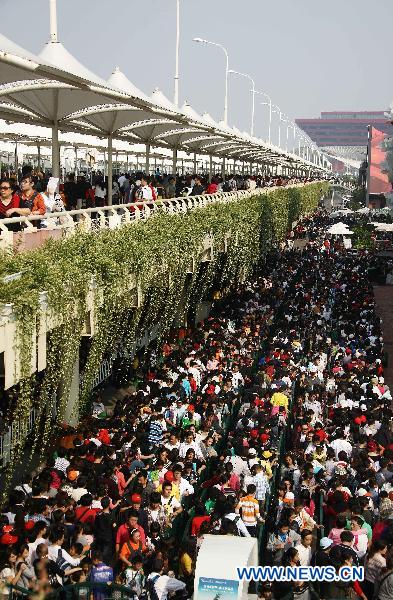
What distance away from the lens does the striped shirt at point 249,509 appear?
13.1m

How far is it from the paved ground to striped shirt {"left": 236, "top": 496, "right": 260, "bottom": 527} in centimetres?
1636

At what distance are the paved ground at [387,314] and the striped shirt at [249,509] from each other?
1636 centimetres

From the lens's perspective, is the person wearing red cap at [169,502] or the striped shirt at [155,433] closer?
the person wearing red cap at [169,502]

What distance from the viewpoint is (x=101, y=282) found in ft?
50.8

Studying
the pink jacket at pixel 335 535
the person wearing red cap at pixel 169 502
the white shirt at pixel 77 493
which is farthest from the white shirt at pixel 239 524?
the white shirt at pixel 77 493

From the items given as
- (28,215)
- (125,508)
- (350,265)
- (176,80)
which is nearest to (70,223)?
(28,215)

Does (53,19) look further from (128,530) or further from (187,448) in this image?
(128,530)

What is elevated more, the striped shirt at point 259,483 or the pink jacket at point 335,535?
the pink jacket at point 335,535

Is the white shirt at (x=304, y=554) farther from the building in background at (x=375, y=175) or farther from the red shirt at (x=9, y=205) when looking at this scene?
the building in background at (x=375, y=175)

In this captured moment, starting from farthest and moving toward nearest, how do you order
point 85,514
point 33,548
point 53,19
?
point 53,19 < point 85,514 < point 33,548

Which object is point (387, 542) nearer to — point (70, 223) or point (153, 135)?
point (70, 223)

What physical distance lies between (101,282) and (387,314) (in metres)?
31.2

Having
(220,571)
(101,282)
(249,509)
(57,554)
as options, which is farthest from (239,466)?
(220,571)

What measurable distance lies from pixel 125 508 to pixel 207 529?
3.68 feet
